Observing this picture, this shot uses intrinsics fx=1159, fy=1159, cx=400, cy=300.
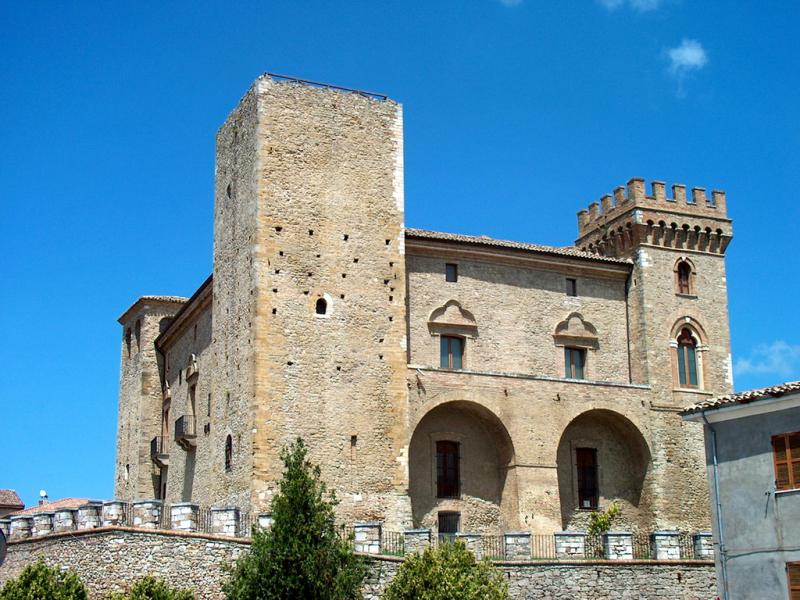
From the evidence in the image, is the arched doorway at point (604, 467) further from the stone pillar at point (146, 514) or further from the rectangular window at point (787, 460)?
the stone pillar at point (146, 514)

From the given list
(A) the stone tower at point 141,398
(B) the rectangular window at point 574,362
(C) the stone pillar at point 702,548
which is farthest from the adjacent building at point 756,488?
(A) the stone tower at point 141,398

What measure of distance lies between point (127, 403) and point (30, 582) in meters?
20.6

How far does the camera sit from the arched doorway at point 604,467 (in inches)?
1312

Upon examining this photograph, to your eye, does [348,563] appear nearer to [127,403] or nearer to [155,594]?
[155,594]

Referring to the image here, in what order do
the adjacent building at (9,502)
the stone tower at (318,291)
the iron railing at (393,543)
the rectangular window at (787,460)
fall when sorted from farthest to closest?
the adjacent building at (9,502), the stone tower at (318,291), the iron railing at (393,543), the rectangular window at (787,460)

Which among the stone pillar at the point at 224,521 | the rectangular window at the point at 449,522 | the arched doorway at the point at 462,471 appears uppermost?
the arched doorway at the point at 462,471

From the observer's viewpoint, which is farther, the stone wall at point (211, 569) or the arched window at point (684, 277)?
the arched window at point (684, 277)

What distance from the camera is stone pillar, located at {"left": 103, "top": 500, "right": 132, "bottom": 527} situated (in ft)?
84.1

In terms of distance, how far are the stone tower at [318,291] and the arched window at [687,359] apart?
963 centimetres

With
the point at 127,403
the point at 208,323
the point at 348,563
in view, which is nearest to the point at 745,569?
the point at 348,563

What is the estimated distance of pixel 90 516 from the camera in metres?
25.9

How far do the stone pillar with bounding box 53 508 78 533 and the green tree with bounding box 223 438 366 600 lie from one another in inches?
180

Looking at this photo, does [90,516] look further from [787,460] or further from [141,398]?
[141,398]

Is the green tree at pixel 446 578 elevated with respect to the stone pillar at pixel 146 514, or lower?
lower
